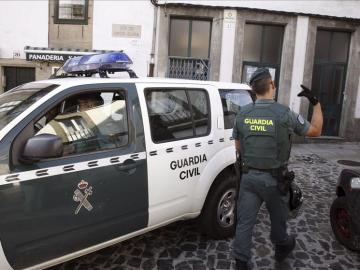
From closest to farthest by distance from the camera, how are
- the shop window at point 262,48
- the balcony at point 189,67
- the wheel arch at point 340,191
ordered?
the wheel arch at point 340,191, the balcony at point 189,67, the shop window at point 262,48

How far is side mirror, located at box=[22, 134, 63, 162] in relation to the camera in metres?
2.45

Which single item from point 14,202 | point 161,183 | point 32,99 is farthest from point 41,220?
point 161,183

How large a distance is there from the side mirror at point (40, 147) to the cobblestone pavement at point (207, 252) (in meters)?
1.53

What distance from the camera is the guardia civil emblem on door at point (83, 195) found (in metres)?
2.76

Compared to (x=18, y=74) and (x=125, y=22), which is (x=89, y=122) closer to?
(x=125, y=22)

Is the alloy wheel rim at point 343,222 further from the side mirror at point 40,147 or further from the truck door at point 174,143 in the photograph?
the side mirror at point 40,147

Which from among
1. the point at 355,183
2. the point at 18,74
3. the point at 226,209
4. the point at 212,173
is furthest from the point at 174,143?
the point at 18,74

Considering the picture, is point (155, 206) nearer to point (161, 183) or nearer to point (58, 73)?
point (161, 183)

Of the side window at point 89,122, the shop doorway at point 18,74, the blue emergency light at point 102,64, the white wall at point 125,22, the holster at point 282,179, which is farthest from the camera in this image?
the shop doorway at point 18,74

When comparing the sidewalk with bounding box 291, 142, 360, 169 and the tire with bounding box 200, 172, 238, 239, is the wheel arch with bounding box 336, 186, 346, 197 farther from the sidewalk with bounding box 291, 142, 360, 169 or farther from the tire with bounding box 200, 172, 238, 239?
the sidewalk with bounding box 291, 142, 360, 169

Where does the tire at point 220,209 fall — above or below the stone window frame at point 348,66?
below

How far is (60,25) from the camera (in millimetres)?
10492

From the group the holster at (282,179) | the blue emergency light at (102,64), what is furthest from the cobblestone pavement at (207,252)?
the blue emergency light at (102,64)

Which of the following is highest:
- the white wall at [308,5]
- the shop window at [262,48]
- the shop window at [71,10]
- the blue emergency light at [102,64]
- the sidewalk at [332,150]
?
the white wall at [308,5]
